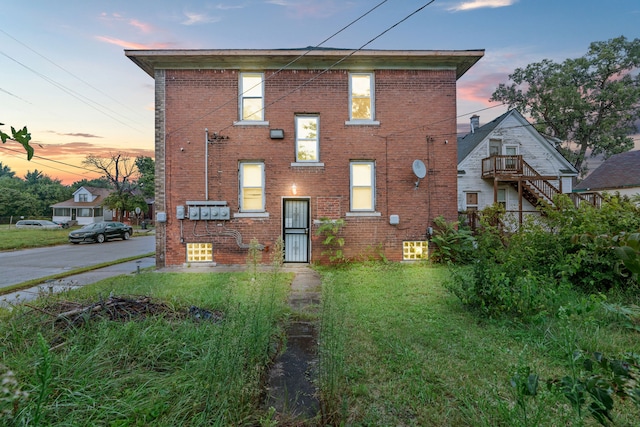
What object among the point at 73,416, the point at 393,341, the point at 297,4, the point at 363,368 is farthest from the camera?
the point at 297,4

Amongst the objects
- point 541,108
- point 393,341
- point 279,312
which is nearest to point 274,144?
point 279,312

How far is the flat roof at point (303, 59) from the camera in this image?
8750 millimetres

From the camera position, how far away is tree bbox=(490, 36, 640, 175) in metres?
22.7

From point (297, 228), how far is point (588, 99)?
27.9 m

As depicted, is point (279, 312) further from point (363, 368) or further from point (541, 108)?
point (541, 108)

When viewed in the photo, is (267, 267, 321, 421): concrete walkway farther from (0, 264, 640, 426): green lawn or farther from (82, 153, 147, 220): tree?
(82, 153, 147, 220): tree

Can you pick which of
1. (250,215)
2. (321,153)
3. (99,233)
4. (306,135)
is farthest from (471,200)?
(99,233)

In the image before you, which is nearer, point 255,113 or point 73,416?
point 73,416

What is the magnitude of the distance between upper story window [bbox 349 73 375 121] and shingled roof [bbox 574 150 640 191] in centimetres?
2262

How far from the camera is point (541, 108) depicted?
24922 millimetres

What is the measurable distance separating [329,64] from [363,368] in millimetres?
8759

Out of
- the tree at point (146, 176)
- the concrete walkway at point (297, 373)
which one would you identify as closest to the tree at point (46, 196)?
the tree at point (146, 176)

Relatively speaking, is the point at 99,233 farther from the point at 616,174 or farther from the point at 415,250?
the point at 616,174

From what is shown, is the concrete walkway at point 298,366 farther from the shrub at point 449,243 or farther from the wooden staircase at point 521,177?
the wooden staircase at point 521,177
